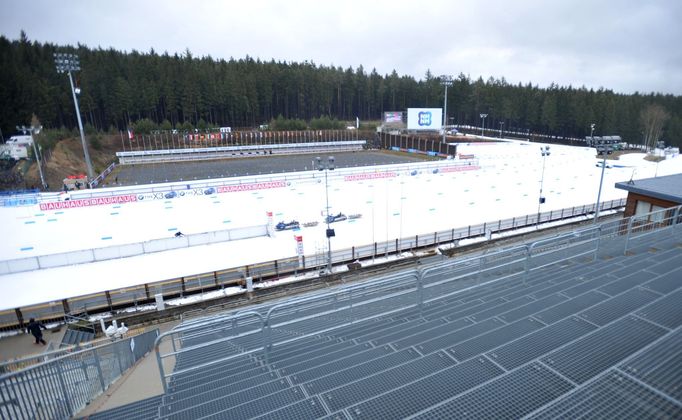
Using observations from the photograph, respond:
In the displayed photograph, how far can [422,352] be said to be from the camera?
528 centimetres

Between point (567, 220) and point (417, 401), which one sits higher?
point (417, 401)

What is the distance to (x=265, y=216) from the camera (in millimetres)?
23578

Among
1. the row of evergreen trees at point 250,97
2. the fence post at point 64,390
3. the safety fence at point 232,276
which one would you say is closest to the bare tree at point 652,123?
the row of evergreen trees at point 250,97

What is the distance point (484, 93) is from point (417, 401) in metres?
94.6

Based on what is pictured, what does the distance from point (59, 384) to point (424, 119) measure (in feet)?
197

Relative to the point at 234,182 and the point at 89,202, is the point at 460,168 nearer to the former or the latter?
the point at 234,182

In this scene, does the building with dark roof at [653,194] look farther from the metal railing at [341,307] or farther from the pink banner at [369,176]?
the pink banner at [369,176]

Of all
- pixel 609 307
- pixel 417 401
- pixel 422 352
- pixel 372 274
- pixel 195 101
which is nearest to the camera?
pixel 417 401

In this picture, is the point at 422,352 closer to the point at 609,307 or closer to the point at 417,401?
the point at 417,401

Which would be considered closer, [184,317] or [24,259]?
[184,317]

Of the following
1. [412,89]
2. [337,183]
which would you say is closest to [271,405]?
[337,183]

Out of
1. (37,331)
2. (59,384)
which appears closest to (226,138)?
(37,331)

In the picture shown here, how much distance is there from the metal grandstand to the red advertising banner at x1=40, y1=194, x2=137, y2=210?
24.6m

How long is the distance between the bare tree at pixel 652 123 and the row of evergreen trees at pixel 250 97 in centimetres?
194
